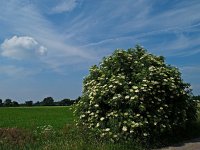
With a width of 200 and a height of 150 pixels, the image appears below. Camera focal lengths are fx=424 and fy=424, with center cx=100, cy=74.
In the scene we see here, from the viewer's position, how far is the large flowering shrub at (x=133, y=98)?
12.0m

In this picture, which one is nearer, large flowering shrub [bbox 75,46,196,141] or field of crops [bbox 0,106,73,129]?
large flowering shrub [bbox 75,46,196,141]

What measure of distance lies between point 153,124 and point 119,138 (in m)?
1.06

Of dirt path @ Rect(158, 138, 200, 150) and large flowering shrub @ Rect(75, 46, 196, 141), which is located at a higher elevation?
large flowering shrub @ Rect(75, 46, 196, 141)

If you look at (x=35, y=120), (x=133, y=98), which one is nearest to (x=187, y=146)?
(x=133, y=98)

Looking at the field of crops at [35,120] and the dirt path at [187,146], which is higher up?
the field of crops at [35,120]

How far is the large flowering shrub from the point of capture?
473 inches

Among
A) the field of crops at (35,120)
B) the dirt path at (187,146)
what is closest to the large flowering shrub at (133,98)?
the dirt path at (187,146)

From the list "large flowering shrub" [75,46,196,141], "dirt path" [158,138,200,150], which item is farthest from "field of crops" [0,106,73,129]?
"dirt path" [158,138,200,150]

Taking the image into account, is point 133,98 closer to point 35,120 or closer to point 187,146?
point 187,146

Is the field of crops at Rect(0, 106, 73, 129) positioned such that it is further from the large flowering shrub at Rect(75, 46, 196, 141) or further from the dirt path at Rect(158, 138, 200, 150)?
the dirt path at Rect(158, 138, 200, 150)

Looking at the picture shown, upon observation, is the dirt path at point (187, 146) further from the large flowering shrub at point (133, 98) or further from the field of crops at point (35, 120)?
the field of crops at point (35, 120)

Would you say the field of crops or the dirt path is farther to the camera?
the field of crops

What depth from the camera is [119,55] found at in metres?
13.5

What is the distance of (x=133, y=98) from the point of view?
39.1 ft
